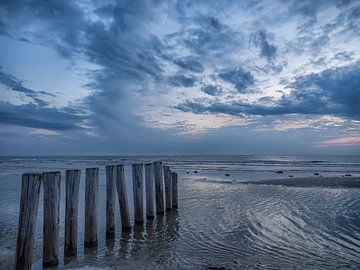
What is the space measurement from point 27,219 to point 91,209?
200 cm

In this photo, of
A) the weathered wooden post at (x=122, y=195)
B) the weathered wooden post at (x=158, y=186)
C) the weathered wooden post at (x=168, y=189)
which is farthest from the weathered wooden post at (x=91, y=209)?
the weathered wooden post at (x=168, y=189)

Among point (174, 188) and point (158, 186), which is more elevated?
point (158, 186)

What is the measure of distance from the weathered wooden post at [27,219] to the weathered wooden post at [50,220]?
0.48 metres

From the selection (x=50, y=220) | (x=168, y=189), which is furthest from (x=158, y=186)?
(x=50, y=220)

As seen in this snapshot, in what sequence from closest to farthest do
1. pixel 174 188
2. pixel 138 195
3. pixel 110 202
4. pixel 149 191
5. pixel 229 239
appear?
pixel 229 239 < pixel 110 202 < pixel 138 195 < pixel 149 191 < pixel 174 188

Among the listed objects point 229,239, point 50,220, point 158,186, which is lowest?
point 229,239

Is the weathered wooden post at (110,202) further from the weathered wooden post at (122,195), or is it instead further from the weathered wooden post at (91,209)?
the weathered wooden post at (91,209)

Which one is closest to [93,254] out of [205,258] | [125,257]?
[125,257]

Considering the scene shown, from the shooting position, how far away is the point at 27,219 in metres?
6.41

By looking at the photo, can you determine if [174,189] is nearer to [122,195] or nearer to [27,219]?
[122,195]

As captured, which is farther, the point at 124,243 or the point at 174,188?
the point at 174,188

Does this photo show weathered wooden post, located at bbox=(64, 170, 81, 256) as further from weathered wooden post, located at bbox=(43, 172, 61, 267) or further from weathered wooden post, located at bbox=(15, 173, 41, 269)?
weathered wooden post, located at bbox=(15, 173, 41, 269)

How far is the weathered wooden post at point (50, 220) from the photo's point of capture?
6.88m

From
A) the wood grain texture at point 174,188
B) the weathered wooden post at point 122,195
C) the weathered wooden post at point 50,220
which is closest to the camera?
the weathered wooden post at point 50,220
